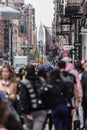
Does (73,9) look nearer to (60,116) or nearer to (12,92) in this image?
(60,116)

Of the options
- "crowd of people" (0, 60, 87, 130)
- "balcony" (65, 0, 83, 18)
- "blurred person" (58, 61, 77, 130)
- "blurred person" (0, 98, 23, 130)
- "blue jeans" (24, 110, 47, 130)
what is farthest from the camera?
"balcony" (65, 0, 83, 18)

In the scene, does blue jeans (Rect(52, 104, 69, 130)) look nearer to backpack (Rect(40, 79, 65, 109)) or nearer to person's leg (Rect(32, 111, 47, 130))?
person's leg (Rect(32, 111, 47, 130))

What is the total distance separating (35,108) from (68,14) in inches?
1506

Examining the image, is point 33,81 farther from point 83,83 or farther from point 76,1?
point 76,1

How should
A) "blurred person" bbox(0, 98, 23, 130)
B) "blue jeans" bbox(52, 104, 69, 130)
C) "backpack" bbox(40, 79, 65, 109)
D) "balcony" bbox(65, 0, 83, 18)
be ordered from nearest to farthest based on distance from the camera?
"blurred person" bbox(0, 98, 23, 130) → "backpack" bbox(40, 79, 65, 109) → "blue jeans" bbox(52, 104, 69, 130) → "balcony" bbox(65, 0, 83, 18)

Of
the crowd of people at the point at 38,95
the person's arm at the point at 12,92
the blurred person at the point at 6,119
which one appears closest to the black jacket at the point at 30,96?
the crowd of people at the point at 38,95

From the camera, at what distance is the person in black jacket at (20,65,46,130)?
9477 mm

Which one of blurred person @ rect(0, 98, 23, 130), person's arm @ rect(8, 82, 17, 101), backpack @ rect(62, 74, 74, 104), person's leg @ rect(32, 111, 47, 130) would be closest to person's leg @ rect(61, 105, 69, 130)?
person's leg @ rect(32, 111, 47, 130)

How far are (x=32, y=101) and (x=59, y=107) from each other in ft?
2.36

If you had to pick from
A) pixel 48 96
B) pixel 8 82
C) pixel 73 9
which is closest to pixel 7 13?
pixel 8 82

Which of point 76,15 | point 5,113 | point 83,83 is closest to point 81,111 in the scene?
point 83,83

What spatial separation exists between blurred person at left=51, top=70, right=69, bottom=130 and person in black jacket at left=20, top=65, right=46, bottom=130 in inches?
15.4

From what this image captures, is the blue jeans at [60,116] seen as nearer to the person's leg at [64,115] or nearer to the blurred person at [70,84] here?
the person's leg at [64,115]

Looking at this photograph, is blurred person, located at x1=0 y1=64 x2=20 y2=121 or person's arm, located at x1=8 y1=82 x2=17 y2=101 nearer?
person's arm, located at x1=8 y1=82 x2=17 y2=101
